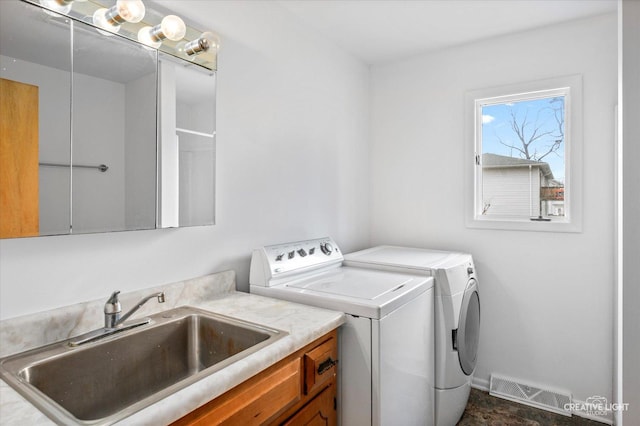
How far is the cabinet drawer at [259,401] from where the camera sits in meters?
0.96

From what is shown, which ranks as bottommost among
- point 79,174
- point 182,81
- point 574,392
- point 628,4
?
point 574,392

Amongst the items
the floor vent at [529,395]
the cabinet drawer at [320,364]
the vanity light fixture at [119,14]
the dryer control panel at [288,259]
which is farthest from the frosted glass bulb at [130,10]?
the floor vent at [529,395]

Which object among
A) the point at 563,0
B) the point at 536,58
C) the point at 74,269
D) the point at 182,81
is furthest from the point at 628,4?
the point at 74,269

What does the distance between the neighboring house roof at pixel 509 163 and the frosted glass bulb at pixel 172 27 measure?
2.16 metres

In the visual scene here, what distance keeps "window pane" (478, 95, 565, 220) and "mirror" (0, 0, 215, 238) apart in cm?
199

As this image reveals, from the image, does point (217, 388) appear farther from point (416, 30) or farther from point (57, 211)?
point (416, 30)

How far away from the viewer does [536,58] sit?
2447 mm

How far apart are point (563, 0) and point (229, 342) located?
248cm

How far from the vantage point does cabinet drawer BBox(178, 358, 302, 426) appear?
0.96 meters

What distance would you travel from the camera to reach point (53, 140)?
3.84 feet

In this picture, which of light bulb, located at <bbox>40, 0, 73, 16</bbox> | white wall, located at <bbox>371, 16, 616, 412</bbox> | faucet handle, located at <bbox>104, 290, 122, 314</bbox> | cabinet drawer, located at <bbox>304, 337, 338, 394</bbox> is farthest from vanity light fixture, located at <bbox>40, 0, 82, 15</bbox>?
white wall, located at <bbox>371, 16, 616, 412</bbox>

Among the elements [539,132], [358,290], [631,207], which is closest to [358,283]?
[358,290]

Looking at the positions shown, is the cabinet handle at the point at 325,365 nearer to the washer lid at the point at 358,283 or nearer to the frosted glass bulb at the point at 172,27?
the washer lid at the point at 358,283

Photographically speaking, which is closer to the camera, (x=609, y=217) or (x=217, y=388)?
(x=217, y=388)
